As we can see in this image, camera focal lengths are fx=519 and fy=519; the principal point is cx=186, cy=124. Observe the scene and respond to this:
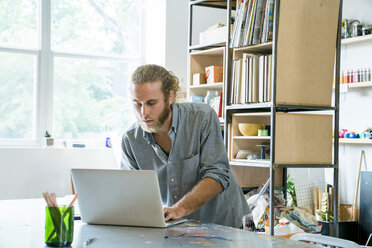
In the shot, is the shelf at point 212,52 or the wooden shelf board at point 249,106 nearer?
the wooden shelf board at point 249,106

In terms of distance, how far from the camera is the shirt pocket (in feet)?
7.40

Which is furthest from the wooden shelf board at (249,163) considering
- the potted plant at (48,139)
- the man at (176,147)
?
the potted plant at (48,139)

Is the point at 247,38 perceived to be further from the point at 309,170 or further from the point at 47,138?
the point at 47,138

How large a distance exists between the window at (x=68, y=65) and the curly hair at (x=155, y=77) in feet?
9.80

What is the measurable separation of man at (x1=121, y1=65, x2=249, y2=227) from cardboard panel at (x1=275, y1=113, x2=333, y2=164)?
0.97 m

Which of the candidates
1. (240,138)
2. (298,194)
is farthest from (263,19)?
(298,194)

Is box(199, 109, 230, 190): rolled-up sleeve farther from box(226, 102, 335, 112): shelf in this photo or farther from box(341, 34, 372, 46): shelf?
box(341, 34, 372, 46): shelf

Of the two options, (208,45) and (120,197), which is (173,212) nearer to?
(120,197)

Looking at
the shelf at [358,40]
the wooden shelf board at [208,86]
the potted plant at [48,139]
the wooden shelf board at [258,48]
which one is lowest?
the potted plant at [48,139]

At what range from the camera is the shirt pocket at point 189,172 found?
7.40ft

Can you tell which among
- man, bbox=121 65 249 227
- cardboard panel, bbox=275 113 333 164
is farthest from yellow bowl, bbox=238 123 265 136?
man, bbox=121 65 249 227

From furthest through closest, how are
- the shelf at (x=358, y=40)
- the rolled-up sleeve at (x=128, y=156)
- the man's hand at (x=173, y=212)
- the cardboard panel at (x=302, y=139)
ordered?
the shelf at (x=358, y=40)
the cardboard panel at (x=302, y=139)
the rolled-up sleeve at (x=128, y=156)
the man's hand at (x=173, y=212)

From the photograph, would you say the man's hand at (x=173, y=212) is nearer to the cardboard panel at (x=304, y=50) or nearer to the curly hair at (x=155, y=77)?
the curly hair at (x=155, y=77)

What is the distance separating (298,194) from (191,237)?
9.73 ft
